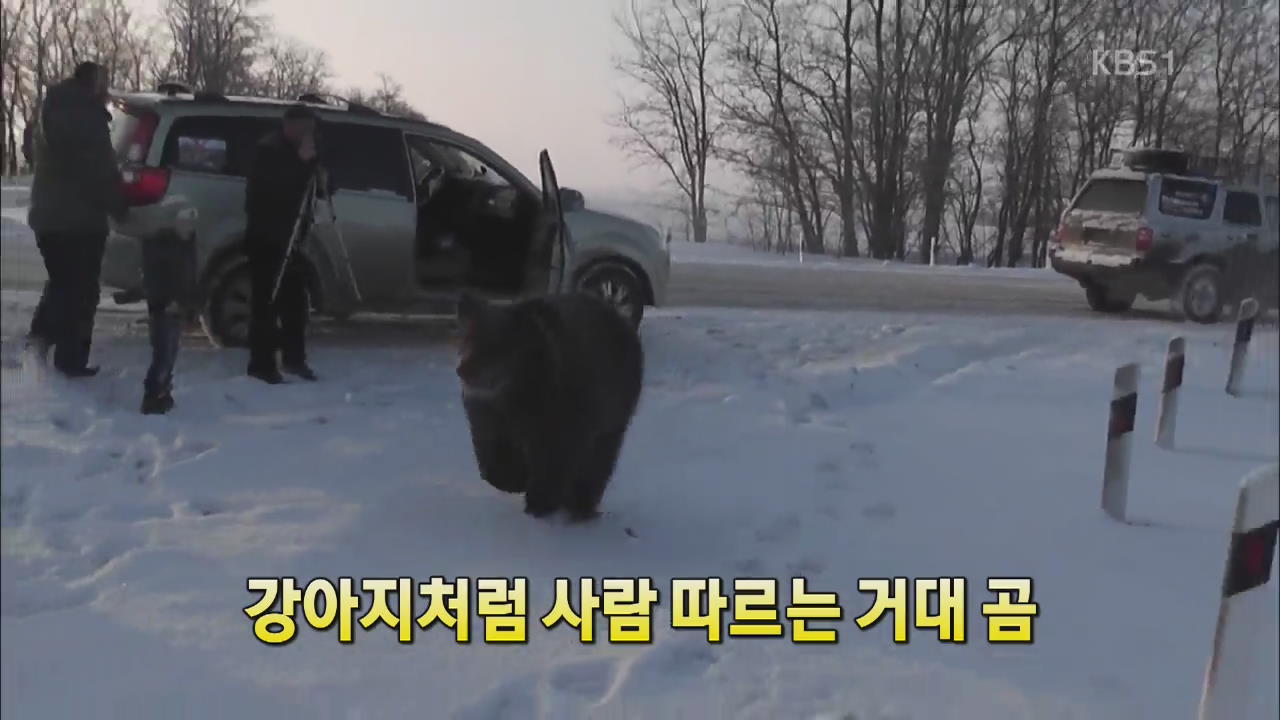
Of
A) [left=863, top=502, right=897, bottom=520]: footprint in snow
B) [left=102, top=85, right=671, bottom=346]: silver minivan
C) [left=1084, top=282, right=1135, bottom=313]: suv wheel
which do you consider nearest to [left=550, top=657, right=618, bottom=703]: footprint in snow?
[left=863, top=502, right=897, bottom=520]: footprint in snow

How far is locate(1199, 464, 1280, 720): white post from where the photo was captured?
2330mm

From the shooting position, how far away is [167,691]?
2684 millimetres

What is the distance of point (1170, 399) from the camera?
194 inches

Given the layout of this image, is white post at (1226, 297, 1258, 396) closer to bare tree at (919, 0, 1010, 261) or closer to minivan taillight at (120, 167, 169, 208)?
bare tree at (919, 0, 1010, 261)

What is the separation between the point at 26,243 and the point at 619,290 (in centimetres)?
576

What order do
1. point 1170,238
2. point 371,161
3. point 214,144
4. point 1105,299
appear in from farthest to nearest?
1. point 1105,299
2. point 371,161
3. point 214,144
4. point 1170,238

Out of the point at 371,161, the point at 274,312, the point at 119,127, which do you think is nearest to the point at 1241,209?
the point at 119,127

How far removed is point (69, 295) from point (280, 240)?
230cm

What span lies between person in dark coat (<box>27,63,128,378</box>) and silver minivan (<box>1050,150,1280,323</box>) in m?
3.07

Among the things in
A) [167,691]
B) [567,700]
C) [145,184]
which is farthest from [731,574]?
[145,184]

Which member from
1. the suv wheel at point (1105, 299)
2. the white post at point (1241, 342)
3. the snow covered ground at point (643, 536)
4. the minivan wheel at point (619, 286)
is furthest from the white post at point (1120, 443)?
the minivan wheel at point (619, 286)

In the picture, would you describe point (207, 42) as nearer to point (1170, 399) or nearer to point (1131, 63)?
point (1131, 63)

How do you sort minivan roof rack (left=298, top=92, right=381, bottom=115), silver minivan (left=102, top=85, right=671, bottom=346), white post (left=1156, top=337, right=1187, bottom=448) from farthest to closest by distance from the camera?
1. silver minivan (left=102, top=85, right=671, bottom=346)
2. white post (left=1156, top=337, right=1187, bottom=448)
3. minivan roof rack (left=298, top=92, right=381, bottom=115)
